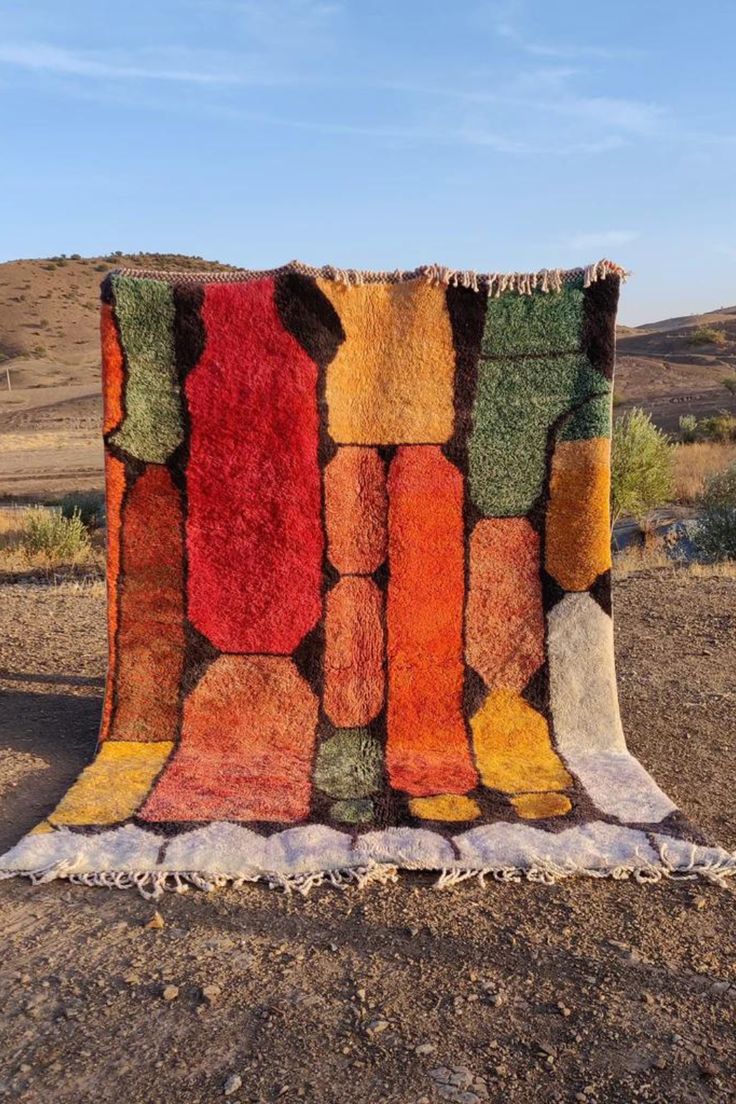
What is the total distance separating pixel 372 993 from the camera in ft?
8.46

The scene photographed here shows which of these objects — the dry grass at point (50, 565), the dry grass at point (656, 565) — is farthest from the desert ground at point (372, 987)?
the dry grass at point (50, 565)

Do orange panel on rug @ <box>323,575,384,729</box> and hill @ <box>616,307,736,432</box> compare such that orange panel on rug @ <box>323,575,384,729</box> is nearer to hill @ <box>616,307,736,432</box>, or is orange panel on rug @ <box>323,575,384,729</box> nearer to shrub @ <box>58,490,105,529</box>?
shrub @ <box>58,490,105,529</box>

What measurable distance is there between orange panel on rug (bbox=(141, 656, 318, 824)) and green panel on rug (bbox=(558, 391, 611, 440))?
147cm

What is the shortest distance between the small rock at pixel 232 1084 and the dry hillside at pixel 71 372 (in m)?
17.7

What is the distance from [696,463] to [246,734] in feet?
50.0

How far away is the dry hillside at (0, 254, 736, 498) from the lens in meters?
24.7

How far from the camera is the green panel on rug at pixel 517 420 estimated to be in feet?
14.0

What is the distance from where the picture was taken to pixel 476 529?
437cm

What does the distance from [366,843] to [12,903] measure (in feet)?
3.48

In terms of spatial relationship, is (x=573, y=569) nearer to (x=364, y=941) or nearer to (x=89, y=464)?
(x=364, y=941)

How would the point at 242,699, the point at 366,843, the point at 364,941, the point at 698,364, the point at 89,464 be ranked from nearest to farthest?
the point at 364,941 → the point at 366,843 → the point at 242,699 → the point at 89,464 → the point at 698,364

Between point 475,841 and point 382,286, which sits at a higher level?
point 382,286

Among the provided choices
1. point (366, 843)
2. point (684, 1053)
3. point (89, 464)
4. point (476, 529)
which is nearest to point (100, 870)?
point (366, 843)

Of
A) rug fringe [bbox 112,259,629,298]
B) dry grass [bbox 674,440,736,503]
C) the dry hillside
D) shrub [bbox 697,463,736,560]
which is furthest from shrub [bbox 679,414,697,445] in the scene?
rug fringe [bbox 112,259,629,298]
